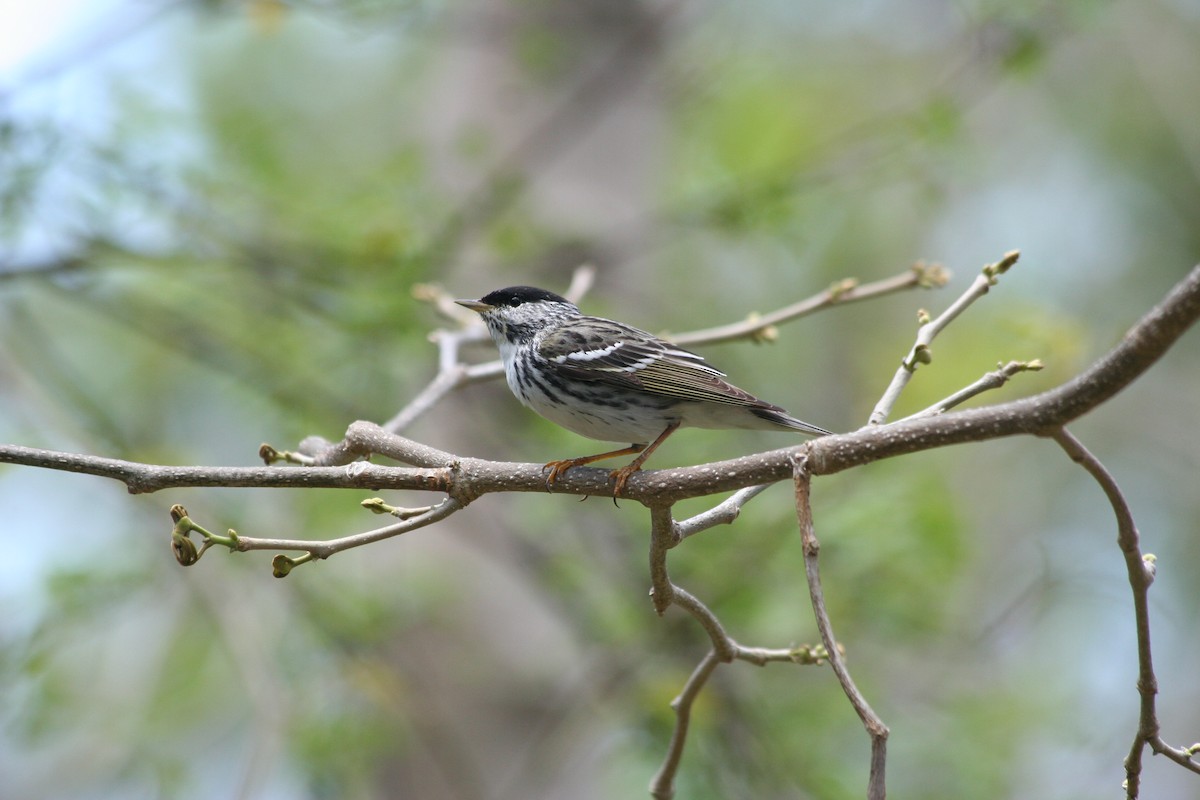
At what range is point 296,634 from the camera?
6863 mm

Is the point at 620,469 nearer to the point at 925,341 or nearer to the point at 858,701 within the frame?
the point at 925,341

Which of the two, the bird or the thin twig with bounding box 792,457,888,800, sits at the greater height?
the bird

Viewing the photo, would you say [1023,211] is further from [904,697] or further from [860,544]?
[860,544]

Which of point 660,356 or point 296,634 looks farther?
point 296,634

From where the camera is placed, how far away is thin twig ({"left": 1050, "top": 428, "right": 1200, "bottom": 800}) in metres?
2.01

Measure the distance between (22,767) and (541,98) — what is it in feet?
19.9

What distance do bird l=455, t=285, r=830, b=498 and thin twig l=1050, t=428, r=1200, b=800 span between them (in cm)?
172

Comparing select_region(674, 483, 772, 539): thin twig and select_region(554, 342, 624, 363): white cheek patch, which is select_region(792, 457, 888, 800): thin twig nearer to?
select_region(674, 483, 772, 539): thin twig

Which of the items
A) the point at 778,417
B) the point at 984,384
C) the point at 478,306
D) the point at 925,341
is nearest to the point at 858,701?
the point at 984,384

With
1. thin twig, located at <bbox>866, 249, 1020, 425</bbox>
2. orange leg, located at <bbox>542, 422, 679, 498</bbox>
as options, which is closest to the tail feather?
orange leg, located at <bbox>542, 422, 679, 498</bbox>

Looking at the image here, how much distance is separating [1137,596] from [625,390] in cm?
238

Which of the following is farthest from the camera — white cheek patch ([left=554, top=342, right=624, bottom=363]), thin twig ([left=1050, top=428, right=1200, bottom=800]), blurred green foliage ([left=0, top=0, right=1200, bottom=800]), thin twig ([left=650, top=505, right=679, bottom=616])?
blurred green foliage ([left=0, top=0, right=1200, bottom=800])

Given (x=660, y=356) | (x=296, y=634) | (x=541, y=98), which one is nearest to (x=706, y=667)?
(x=660, y=356)

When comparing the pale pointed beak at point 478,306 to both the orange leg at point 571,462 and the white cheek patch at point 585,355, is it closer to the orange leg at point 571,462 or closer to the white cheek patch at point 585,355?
the white cheek patch at point 585,355
